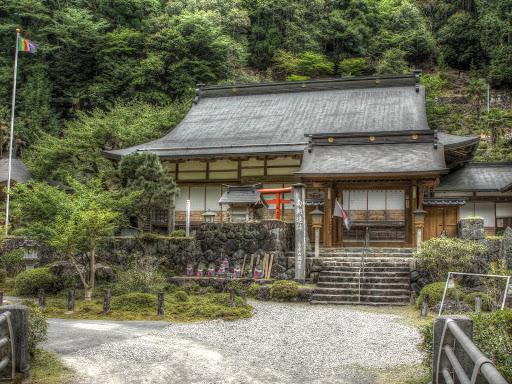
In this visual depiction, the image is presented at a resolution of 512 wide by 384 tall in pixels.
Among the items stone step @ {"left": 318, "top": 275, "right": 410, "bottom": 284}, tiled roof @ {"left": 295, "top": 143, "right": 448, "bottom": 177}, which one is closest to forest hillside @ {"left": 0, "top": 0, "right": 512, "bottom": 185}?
tiled roof @ {"left": 295, "top": 143, "right": 448, "bottom": 177}

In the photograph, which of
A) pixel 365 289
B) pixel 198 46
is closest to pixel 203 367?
pixel 365 289

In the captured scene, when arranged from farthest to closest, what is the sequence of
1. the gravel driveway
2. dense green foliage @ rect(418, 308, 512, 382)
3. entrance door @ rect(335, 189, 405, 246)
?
1. entrance door @ rect(335, 189, 405, 246)
2. the gravel driveway
3. dense green foliage @ rect(418, 308, 512, 382)

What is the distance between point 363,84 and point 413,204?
11642 mm

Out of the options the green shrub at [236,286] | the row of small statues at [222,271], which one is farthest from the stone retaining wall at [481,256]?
the green shrub at [236,286]

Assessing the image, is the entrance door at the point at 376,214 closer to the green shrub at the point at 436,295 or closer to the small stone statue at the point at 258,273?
the small stone statue at the point at 258,273

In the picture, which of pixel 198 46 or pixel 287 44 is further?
pixel 287 44

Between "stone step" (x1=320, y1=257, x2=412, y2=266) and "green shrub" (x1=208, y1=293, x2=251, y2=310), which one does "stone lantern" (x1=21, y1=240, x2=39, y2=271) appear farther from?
"stone step" (x1=320, y1=257, x2=412, y2=266)

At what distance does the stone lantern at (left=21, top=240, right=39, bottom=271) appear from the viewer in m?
17.6

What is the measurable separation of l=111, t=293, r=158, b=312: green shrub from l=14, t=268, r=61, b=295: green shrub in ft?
13.9

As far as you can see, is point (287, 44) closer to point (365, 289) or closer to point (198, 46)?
point (198, 46)

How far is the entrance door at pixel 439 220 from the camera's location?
753 inches

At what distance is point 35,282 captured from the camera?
15211 millimetres

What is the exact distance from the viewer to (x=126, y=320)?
36.1 ft

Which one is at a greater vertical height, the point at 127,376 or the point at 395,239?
the point at 395,239
